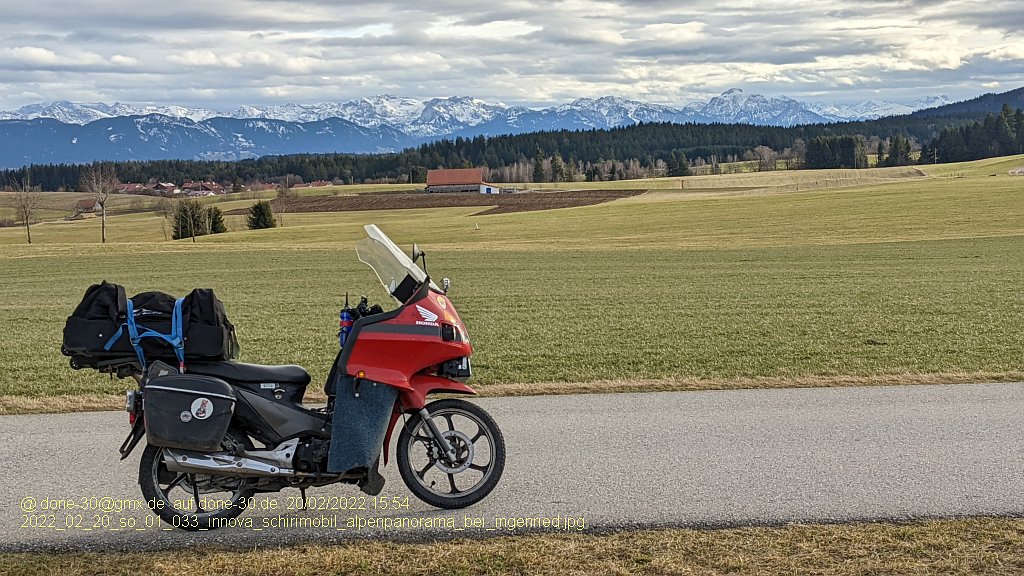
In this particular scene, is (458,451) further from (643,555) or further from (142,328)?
(142,328)

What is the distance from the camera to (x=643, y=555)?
5184 mm

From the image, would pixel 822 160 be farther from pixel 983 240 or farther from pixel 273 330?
pixel 273 330

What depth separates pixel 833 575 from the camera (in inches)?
193

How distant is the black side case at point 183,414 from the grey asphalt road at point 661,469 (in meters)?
0.57

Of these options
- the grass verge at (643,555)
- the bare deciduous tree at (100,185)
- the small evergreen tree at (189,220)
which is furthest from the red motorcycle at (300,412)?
the small evergreen tree at (189,220)

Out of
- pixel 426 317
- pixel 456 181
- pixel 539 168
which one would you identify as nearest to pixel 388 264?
pixel 426 317

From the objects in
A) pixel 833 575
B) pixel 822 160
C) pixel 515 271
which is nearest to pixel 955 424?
pixel 833 575

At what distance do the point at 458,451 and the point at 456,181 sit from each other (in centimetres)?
14104

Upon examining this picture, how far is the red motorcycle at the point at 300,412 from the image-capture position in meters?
5.65

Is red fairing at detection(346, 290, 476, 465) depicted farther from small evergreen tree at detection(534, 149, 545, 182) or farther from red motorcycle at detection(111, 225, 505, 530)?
small evergreen tree at detection(534, 149, 545, 182)

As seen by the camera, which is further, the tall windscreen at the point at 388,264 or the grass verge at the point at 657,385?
the grass verge at the point at 657,385

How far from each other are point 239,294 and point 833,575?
22893 mm

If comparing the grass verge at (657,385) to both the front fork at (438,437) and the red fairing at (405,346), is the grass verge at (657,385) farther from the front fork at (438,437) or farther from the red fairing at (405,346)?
the red fairing at (405,346)

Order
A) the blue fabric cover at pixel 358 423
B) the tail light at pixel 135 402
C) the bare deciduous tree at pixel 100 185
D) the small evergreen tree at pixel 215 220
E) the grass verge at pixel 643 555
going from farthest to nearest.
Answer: the small evergreen tree at pixel 215 220
the bare deciduous tree at pixel 100 185
the blue fabric cover at pixel 358 423
the tail light at pixel 135 402
the grass verge at pixel 643 555
